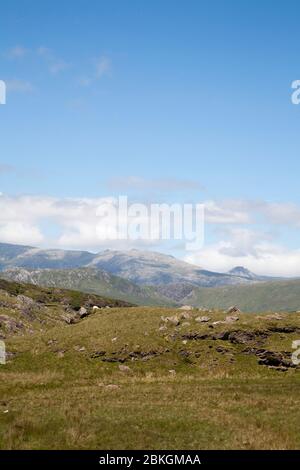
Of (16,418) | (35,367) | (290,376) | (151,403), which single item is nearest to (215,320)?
(290,376)

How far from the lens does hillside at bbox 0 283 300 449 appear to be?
24125 millimetres

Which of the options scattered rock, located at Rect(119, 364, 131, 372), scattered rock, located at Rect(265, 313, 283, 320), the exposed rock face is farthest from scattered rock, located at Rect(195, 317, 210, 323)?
scattered rock, located at Rect(119, 364, 131, 372)

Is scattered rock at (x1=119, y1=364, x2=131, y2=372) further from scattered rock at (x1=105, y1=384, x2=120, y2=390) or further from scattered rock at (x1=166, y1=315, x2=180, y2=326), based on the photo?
scattered rock at (x1=166, y1=315, x2=180, y2=326)

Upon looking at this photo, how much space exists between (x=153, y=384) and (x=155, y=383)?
0.57 meters

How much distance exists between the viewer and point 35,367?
50125 mm

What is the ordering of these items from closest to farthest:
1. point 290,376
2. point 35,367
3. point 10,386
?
point 10,386, point 290,376, point 35,367

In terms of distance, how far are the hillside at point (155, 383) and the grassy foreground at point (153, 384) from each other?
0.33ft

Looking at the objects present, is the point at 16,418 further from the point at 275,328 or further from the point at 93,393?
the point at 275,328

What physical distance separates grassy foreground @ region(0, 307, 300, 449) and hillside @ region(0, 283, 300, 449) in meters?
0.10

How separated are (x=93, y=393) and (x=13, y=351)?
2006cm

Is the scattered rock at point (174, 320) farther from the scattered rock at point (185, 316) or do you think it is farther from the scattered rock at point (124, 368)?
the scattered rock at point (124, 368)

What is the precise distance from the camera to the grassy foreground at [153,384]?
24094 millimetres
